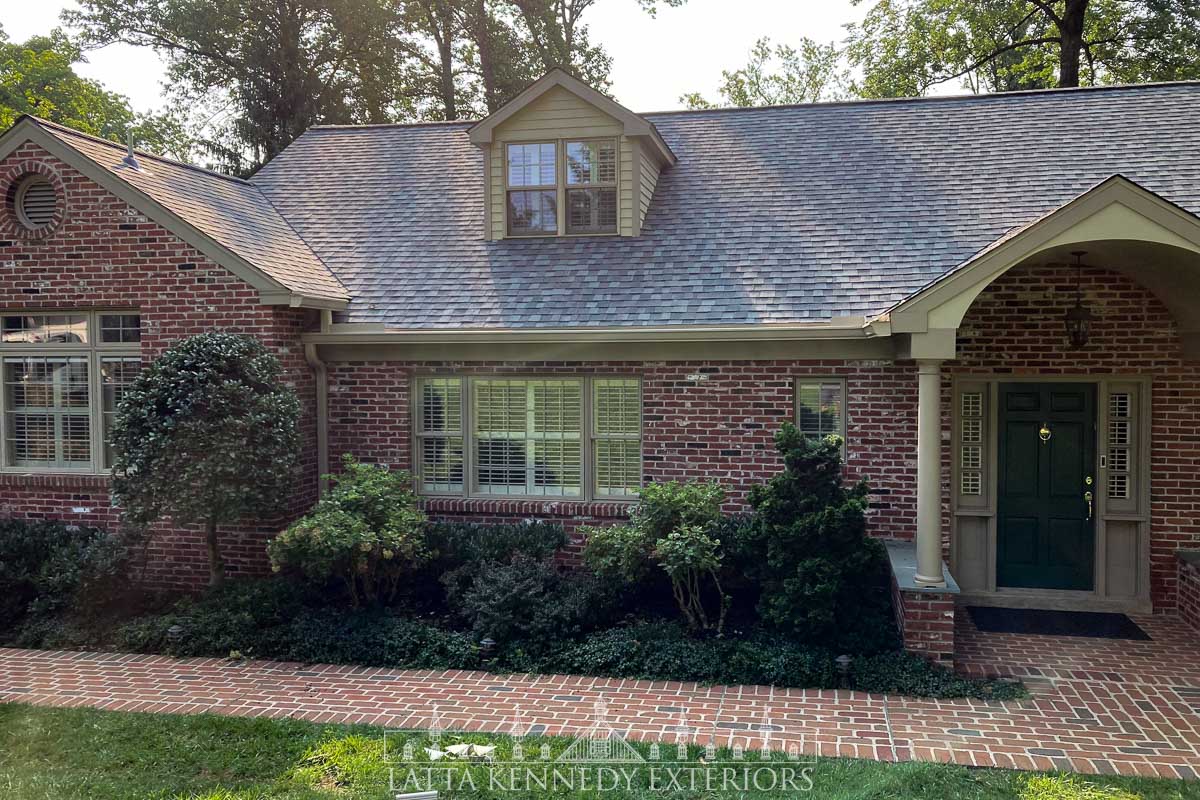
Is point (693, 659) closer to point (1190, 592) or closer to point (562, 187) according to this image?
point (1190, 592)

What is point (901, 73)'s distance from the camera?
82.0ft

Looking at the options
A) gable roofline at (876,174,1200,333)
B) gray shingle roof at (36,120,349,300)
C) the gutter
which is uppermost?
gray shingle roof at (36,120,349,300)

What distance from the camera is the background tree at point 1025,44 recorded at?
835 inches

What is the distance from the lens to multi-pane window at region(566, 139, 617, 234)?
36.1ft

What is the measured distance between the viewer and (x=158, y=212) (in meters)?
9.33

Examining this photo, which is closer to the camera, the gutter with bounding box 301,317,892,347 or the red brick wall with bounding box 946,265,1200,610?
the gutter with bounding box 301,317,892,347

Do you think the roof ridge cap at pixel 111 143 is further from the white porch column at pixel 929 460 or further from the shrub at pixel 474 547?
the white porch column at pixel 929 460

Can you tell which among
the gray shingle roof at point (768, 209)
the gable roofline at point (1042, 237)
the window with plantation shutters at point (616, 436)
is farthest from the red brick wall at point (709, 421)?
the gable roofline at point (1042, 237)

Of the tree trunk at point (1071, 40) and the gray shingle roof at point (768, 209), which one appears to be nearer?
the gray shingle roof at point (768, 209)

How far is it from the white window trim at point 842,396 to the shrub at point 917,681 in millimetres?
2459

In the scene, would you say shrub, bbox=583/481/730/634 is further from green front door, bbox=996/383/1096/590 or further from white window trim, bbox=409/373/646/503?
green front door, bbox=996/383/1096/590

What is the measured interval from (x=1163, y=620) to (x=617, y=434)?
5684 millimetres

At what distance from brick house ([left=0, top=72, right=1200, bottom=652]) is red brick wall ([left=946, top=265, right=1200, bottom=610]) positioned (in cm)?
2

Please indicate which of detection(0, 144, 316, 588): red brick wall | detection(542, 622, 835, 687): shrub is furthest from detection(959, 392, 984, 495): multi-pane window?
detection(0, 144, 316, 588): red brick wall
